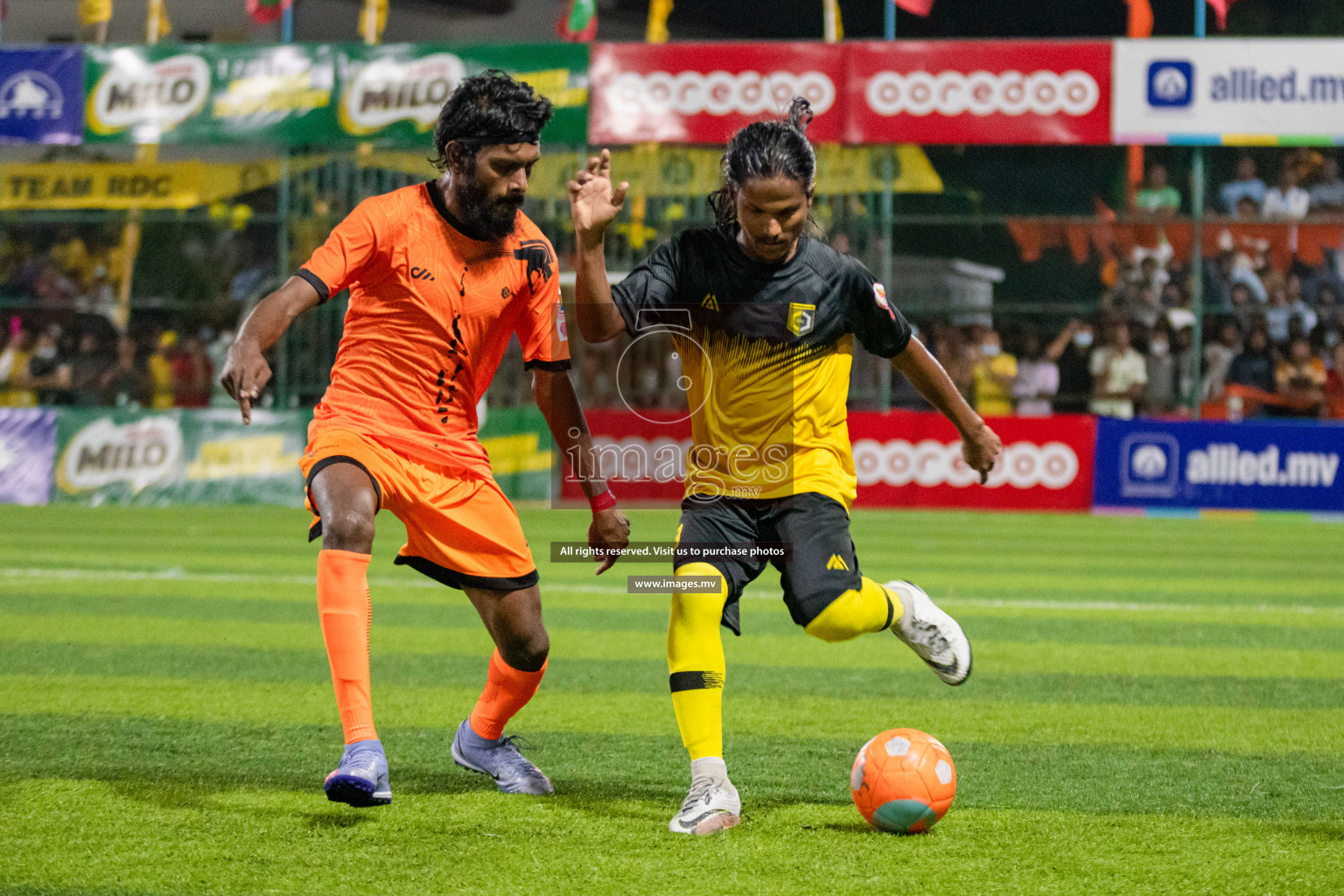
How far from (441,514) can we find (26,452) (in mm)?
14276

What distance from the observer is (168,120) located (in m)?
18.2

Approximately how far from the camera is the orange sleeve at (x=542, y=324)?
462 cm

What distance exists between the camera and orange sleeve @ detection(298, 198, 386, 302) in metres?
4.16

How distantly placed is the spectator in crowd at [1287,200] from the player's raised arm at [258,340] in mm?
16831

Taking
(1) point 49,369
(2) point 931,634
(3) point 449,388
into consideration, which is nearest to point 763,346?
(3) point 449,388

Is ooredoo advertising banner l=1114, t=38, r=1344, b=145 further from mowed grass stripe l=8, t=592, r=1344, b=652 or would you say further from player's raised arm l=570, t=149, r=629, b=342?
player's raised arm l=570, t=149, r=629, b=342

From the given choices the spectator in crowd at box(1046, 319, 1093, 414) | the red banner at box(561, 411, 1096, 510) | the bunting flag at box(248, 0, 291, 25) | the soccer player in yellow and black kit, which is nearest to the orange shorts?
the soccer player in yellow and black kit

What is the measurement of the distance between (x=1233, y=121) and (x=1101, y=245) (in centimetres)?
200

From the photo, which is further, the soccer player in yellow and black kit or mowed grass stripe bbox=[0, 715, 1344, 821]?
mowed grass stripe bbox=[0, 715, 1344, 821]

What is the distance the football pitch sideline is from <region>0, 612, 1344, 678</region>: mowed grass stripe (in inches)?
1.4

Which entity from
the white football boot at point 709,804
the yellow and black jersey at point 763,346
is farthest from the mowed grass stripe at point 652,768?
the yellow and black jersey at point 763,346

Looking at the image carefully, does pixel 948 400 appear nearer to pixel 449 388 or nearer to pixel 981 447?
pixel 981 447

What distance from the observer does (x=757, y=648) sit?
26.8 feet

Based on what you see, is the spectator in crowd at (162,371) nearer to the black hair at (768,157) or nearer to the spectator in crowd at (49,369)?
the spectator in crowd at (49,369)
